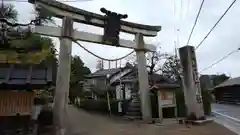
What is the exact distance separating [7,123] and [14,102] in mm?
684

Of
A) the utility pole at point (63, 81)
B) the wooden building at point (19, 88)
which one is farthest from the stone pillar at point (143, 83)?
the wooden building at point (19, 88)

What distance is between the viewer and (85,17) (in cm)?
1167

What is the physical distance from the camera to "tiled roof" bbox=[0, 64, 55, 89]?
6645 mm

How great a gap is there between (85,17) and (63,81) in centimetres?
352

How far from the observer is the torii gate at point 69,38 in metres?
9.90

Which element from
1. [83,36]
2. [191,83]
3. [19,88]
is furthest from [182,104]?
[19,88]

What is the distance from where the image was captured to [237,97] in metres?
28.9

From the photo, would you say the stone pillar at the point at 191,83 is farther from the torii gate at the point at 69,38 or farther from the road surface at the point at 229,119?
the torii gate at the point at 69,38

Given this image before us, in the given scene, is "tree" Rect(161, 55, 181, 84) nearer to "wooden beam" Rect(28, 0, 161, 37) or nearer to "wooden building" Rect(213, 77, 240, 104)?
"wooden building" Rect(213, 77, 240, 104)

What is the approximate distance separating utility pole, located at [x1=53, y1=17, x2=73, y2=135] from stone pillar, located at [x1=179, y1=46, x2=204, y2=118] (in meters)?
6.27

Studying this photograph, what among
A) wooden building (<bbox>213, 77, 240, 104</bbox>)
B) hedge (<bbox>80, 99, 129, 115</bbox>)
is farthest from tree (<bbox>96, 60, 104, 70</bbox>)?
hedge (<bbox>80, 99, 129, 115</bbox>)

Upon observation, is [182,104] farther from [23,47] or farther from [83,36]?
[23,47]

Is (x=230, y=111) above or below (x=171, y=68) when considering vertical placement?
below

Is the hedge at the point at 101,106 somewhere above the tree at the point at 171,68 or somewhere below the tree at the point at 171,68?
below
